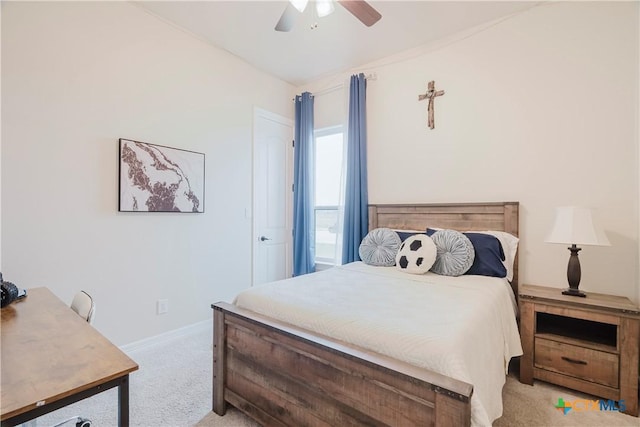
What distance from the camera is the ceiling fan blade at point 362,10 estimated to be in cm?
185

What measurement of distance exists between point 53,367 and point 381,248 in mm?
2239

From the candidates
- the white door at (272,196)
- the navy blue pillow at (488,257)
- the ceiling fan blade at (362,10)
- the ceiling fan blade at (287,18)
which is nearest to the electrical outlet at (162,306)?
the white door at (272,196)

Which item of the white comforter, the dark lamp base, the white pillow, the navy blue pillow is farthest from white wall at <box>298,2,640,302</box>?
the white comforter

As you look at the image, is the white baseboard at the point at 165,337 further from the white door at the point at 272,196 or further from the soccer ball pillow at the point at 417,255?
the soccer ball pillow at the point at 417,255

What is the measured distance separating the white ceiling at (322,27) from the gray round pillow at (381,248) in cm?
186

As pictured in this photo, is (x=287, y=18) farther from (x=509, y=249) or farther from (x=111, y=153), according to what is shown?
(x=509, y=249)

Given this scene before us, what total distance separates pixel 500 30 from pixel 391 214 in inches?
74.3

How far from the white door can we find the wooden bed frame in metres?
1.83

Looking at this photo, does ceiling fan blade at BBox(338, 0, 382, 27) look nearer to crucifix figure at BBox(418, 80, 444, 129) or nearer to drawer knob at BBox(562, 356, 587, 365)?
crucifix figure at BBox(418, 80, 444, 129)

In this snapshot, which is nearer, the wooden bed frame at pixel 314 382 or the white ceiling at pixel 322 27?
the wooden bed frame at pixel 314 382

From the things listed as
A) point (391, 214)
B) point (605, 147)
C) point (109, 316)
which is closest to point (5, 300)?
point (109, 316)

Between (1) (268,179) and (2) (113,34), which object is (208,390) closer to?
(1) (268,179)

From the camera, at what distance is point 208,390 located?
1.99 meters

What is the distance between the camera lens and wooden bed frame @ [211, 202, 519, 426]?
3.39 ft
